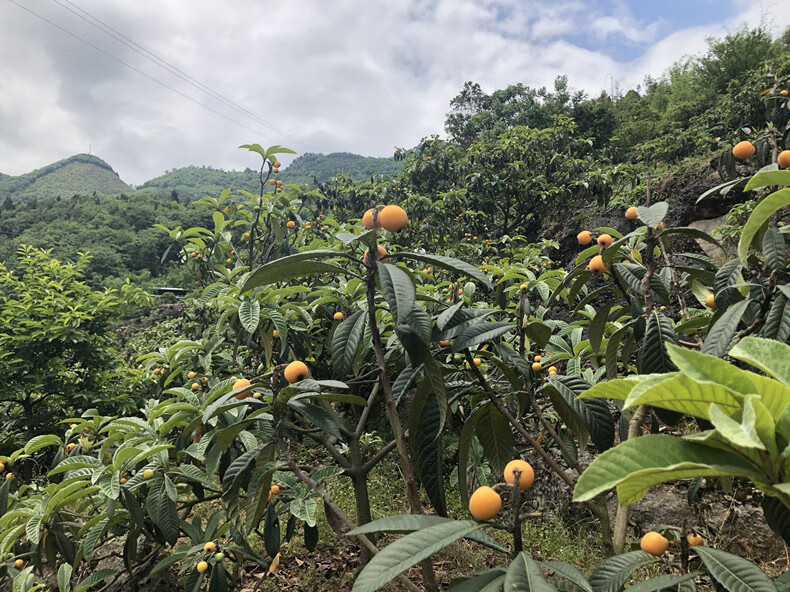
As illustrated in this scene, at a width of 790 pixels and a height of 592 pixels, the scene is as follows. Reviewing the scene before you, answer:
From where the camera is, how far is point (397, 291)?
795mm

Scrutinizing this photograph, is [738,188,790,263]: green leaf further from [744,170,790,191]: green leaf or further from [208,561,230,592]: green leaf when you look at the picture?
[208,561,230,592]: green leaf

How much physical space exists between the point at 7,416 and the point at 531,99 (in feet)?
61.1

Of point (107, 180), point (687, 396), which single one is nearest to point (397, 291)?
point (687, 396)

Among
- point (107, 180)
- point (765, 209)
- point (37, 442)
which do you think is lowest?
point (37, 442)

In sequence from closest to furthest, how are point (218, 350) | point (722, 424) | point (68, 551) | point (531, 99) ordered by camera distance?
point (722, 424), point (68, 551), point (218, 350), point (531, 99)

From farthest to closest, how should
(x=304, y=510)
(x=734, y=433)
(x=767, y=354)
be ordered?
(x=304, y=510) < (x=767, y=354) < (x=734, y=433)

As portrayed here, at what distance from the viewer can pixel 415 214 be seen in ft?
21.3

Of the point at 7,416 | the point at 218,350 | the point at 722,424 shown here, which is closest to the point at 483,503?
the point at 722,424

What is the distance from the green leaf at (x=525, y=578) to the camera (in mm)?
535

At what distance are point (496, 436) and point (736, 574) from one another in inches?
20.0

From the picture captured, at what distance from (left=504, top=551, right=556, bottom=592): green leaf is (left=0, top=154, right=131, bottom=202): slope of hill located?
60.2 metres

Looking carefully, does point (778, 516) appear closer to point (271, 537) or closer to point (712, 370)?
point (712, 370)

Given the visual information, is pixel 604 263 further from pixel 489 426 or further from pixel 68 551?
pixel 68 551

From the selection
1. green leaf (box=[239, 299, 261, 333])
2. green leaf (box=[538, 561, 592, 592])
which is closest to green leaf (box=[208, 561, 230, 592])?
green leaf (box=[239, 299, 261, 333])
